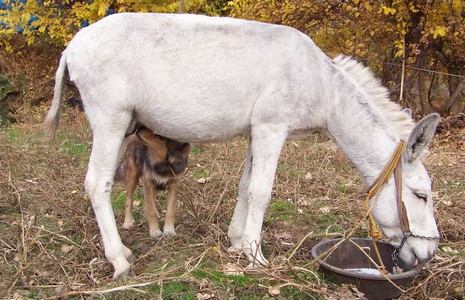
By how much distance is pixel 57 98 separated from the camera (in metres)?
4.85

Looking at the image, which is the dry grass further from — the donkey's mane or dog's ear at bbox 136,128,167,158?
the donkey's mane

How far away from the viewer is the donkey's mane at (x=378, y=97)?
15.0ft

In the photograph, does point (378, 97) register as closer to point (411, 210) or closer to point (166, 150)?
point (411, 210)

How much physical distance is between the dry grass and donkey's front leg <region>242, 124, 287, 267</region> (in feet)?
0.77

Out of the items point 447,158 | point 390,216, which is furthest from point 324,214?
point 447,158

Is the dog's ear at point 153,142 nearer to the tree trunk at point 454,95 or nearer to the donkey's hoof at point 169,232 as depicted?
the donkey's hoof at point 169,232

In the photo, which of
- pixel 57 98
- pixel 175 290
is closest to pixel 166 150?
pixel 57 98

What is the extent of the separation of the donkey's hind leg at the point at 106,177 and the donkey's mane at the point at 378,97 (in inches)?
78.8

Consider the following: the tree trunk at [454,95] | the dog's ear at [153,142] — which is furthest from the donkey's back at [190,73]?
the tree trunk at [454,95]

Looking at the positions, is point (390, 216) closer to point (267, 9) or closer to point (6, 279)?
point (6, 279)

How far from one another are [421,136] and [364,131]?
0.48 m

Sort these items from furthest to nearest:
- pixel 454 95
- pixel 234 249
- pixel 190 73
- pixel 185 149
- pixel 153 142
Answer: pixel 454 95
pixel 185 149
pixel 153 142
pixel 234 249
pixel 190 73

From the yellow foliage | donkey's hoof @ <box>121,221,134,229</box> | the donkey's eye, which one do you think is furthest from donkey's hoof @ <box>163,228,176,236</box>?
the yellow foliage

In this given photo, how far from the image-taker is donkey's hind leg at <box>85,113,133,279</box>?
14.7 ft
